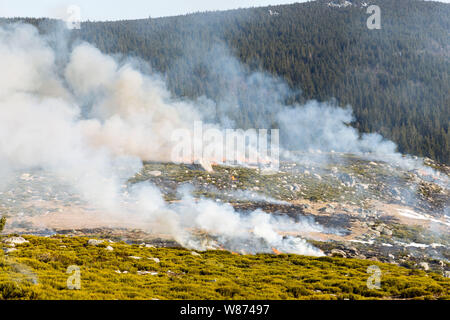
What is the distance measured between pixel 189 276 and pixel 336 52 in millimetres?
127222

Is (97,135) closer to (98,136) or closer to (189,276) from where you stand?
(98,136)

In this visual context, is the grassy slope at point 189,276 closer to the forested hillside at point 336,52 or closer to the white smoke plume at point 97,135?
the white smoke plume at point 97,135

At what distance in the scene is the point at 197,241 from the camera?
19.6m

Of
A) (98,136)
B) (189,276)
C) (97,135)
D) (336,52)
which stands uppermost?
(336,52)

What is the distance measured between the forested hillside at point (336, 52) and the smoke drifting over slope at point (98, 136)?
4233 cm

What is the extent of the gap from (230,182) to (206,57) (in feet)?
295

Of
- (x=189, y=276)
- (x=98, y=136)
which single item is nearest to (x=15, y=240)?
(x=189, y=276)

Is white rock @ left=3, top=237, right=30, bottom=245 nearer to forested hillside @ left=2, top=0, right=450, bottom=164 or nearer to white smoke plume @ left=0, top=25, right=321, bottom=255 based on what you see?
white smoke plume @ left=0, top=25, right=321, bottom=255

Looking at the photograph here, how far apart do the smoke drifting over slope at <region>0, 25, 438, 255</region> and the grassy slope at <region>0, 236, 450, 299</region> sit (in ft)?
11.0

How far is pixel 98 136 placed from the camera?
1457 inches

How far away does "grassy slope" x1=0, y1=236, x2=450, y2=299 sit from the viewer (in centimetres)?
987

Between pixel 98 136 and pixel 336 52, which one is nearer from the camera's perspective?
pixel 98 136

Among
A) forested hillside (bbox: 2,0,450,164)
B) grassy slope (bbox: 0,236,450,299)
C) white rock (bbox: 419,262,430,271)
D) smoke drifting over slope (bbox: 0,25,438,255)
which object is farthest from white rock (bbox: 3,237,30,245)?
forested hillside (bbox: 2,0,450,164)

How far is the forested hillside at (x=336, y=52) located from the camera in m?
84.6
